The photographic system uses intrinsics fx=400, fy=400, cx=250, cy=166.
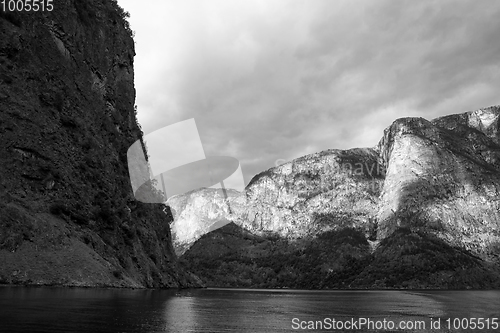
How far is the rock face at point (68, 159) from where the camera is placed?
181 feet

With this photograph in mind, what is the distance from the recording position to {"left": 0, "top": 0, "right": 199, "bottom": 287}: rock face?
55.3 m

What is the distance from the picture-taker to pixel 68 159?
71.2 metres

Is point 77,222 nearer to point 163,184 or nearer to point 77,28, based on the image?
point 77,28

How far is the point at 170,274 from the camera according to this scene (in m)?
103

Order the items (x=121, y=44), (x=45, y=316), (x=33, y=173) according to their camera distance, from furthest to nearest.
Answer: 1. (x=121, y=44)
2. (x=33, y=173)
3. (x=45, y=316)

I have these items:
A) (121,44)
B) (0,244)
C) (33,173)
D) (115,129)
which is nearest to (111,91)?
(115,129)

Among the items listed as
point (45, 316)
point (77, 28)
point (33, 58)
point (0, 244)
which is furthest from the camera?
point (77, 28)

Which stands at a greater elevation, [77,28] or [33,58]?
[77,28]

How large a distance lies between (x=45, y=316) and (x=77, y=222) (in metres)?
44.7

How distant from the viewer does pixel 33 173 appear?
63688 mm

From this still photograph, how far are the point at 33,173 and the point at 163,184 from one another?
7870 cm

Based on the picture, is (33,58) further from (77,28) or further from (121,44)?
(121,44)

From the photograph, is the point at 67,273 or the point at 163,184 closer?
the point at 67,273

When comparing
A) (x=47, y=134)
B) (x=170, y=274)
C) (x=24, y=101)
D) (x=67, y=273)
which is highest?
(x=24, y=101)
